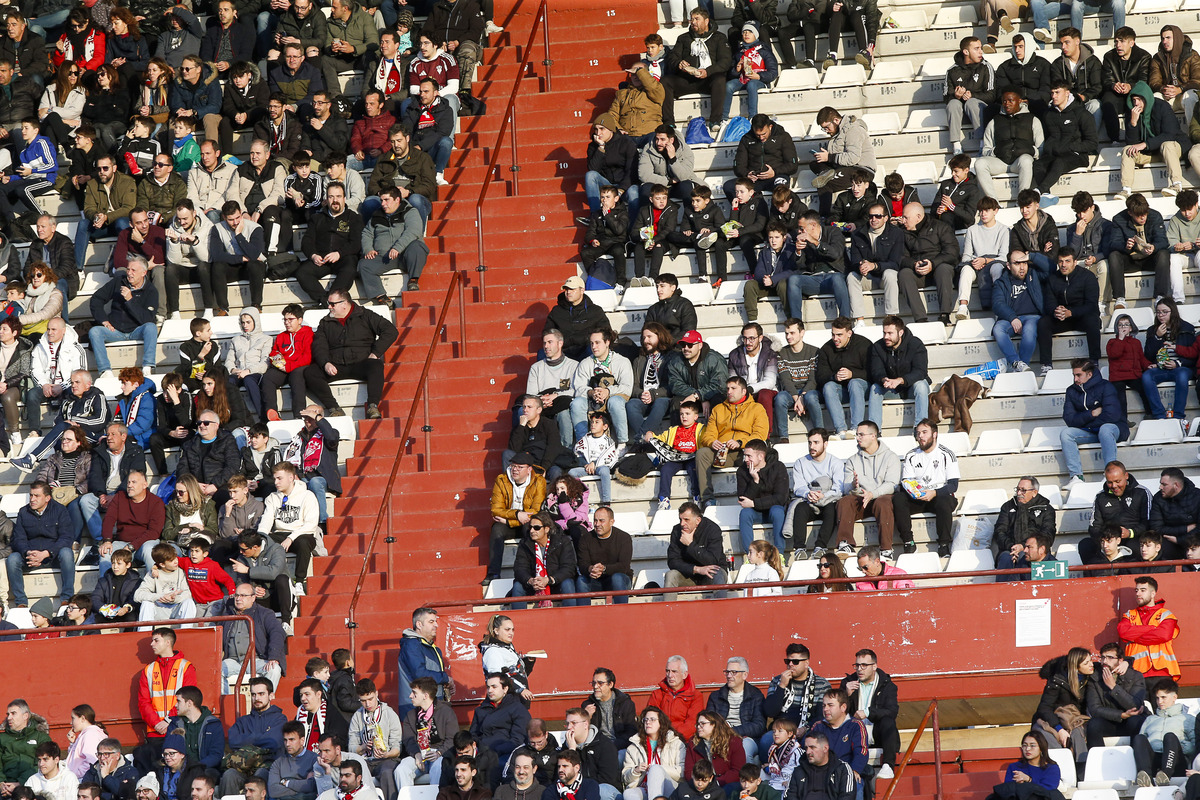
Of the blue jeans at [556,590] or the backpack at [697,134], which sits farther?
the backpack at [697,134]

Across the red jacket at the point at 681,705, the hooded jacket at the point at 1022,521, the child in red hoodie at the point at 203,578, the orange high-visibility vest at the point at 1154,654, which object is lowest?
the red jacket at the point at 681,705

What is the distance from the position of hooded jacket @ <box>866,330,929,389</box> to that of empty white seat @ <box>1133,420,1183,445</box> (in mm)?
2027

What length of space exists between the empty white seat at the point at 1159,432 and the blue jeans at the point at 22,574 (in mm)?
9906

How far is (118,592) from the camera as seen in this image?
583 inches

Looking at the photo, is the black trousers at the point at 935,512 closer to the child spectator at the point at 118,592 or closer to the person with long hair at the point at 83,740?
the child spectator at the point at 118,592

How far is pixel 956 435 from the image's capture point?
621 inches

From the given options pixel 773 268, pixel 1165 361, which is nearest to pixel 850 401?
pixel 773 268

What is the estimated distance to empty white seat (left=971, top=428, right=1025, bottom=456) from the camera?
1565 cm

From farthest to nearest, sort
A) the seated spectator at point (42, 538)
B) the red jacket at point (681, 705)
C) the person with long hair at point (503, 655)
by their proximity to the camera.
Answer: the seated spectator at point (42, 538)
the person with long hair at point (503, 655)
the red jacket at point (681, 705)

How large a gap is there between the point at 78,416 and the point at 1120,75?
37.5 ft

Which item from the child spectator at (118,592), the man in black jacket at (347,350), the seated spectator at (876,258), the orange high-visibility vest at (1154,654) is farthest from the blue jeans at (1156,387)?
the child spectator at (118,592)

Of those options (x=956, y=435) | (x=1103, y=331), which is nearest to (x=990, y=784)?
(x=956, y=435)

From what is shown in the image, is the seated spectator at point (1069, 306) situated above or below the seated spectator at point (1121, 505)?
above

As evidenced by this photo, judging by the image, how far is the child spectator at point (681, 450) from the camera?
608 inches
